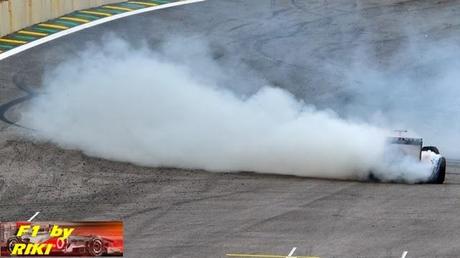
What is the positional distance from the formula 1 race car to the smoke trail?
521 mm

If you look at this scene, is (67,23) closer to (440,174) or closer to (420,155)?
(420,155)

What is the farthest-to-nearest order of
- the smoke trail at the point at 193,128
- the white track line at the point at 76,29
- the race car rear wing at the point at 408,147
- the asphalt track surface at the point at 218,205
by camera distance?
1. the white track line at the point at 76,29
2. the smoke trail at the point at 193,128
3. the race car rear wing at the point at 408,147
4. the asphalt track surface at the point at 218,205

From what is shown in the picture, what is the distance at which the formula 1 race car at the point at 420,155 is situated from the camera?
36.9m

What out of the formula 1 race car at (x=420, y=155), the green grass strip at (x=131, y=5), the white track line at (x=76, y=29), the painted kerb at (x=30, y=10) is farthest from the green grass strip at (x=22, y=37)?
the formula 1 race car at (x=420, y=155)

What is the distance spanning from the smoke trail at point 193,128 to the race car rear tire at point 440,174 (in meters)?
0.55

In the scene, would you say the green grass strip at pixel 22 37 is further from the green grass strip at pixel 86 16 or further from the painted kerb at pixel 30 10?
the green grass strip at pixel 86 16

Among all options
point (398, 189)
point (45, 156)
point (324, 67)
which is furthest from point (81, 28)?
point (398, 189)

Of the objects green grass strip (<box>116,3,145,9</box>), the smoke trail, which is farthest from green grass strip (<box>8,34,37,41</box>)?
the smoke trail

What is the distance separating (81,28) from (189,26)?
507cm

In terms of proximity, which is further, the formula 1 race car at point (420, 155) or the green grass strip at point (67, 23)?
the green grass strip at point (67, 23)

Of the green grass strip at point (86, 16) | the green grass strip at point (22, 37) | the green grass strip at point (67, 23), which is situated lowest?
the green grass strip at point (22, 37)

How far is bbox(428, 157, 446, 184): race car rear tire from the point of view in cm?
3691

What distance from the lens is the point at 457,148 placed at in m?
43.6

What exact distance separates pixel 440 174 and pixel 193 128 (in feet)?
27.3
